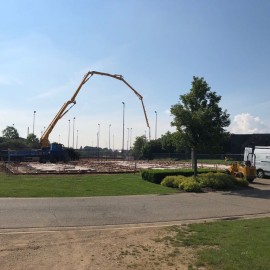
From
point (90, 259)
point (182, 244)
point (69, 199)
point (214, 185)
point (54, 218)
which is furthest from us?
point (214, 185)

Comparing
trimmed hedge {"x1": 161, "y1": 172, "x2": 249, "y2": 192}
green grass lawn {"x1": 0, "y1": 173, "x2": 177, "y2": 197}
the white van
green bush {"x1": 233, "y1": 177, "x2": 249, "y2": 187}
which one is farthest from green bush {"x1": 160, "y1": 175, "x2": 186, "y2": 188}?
the white van

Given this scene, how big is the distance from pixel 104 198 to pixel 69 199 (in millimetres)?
1627

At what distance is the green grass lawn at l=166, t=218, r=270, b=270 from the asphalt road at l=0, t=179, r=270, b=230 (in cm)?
227

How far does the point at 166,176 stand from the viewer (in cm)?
2662

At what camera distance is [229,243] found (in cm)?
1009

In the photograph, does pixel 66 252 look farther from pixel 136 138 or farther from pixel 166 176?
pixel 136 138

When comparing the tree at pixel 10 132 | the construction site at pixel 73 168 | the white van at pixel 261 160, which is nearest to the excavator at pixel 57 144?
the construction site at pixel 73 168

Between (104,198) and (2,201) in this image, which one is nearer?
(2,201)

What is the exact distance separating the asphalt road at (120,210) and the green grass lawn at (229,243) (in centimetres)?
227

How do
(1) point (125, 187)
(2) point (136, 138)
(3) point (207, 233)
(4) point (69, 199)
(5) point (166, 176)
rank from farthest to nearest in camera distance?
1. (2) point (136, 138)
2. (5) point (166, 176)
3. (1) point (125, 187)
4. (4) point (69, 199)
5. (3) point (207, 233)

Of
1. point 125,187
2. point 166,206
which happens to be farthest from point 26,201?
point 125,187

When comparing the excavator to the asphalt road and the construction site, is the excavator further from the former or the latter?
the asphalt road

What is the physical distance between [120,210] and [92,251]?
21.3ft

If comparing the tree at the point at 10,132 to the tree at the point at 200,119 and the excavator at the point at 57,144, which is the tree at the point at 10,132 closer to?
the excavator at the point at 57,144
